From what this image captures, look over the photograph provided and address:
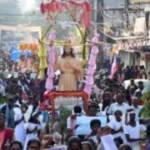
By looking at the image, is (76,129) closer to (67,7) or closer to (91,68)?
(91,68)

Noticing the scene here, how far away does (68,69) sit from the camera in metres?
15.2

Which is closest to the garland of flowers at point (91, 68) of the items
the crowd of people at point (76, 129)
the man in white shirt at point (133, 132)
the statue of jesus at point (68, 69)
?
the statue of jesus at point (68, 69)

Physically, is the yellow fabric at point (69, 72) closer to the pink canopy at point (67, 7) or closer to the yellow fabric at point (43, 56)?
the yellow fabric at point (43, 56)

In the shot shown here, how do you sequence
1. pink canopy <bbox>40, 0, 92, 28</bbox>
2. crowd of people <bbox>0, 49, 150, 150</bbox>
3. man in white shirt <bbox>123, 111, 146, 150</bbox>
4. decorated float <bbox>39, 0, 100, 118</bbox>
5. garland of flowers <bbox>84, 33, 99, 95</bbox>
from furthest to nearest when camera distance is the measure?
pink canopy <bbox>40, 0, 92, 28</bbox>
garland of flowers <bbox>84, 33, 99, 95</bbox>
decorated float <bbox>39, 0, 100, 118</bbox>
man in white shirt <bbox>123, 111, 146, 150</bbox>
crowd of people <bbox>0, 49, 150, 150</bbox>

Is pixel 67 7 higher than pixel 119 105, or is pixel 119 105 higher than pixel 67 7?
pixel 67 7

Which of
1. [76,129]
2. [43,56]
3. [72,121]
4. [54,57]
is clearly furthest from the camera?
[43,56]

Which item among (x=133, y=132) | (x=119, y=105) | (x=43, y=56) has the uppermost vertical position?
(x=43, y=56)

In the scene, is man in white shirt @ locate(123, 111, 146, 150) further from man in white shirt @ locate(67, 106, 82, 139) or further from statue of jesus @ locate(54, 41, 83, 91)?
statue of jesus @ locate(54, 41, 83, 91)

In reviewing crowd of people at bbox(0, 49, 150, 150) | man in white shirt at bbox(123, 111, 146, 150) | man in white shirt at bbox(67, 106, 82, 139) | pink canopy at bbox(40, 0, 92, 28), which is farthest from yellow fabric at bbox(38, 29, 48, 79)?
man in white shirt at bbox(123, 111, 146, 150)

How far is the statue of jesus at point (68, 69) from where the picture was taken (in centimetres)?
1509

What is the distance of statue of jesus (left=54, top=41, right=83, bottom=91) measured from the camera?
49.5ft

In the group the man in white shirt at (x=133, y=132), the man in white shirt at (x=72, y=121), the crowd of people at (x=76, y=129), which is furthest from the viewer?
the man in white shirt at (x=72, y=121)

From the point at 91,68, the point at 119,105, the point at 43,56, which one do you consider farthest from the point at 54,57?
the point at 119,105

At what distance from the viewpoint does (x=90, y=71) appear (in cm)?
1559
